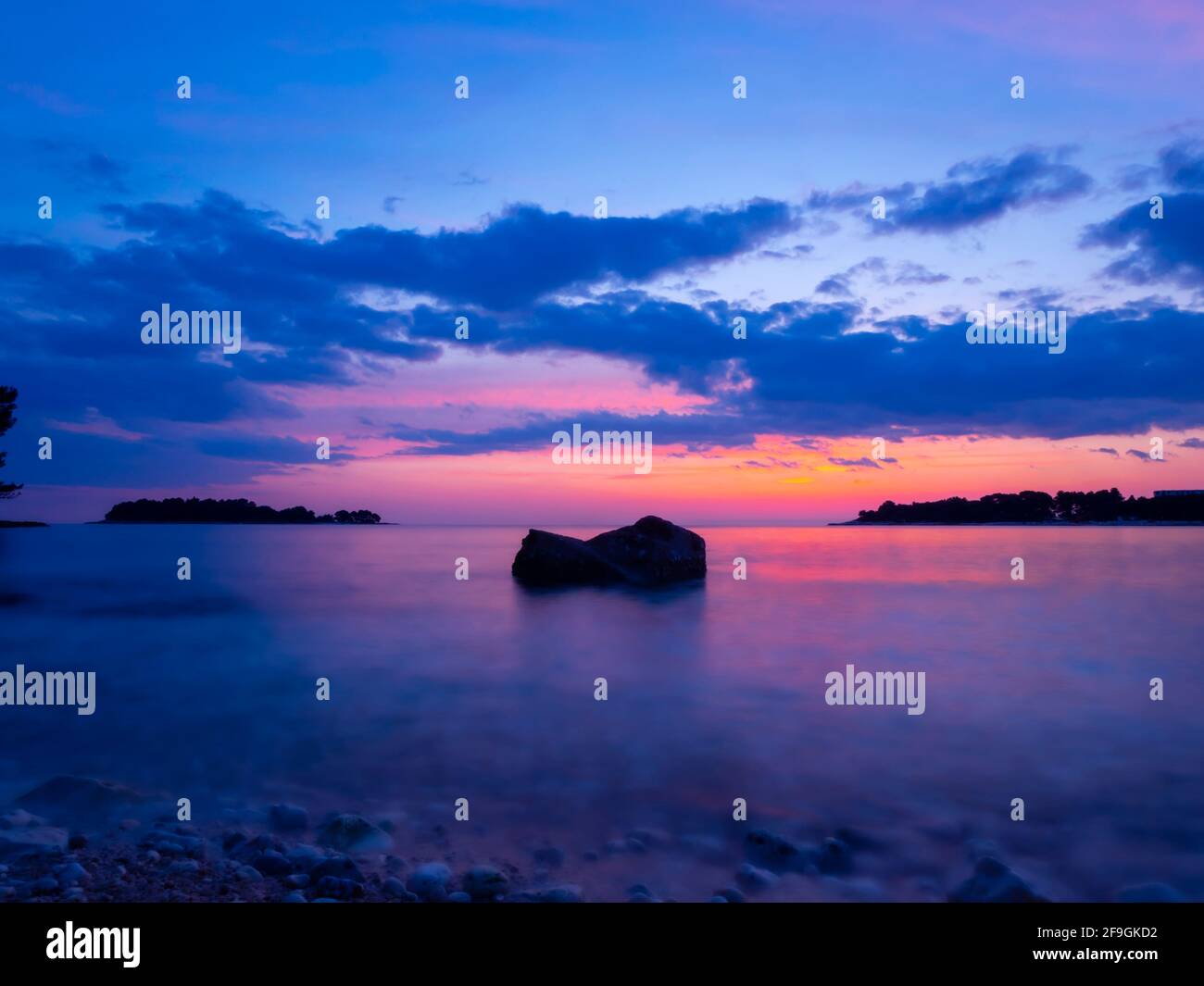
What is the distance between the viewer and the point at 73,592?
59.5 ft

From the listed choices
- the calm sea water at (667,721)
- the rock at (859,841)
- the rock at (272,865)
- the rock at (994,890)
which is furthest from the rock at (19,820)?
the rock at (994,890)

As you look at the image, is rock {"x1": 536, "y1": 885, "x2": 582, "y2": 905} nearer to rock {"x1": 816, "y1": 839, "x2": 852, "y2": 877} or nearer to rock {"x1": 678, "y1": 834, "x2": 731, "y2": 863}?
rock {"x1": 678, "y1": 834, "x2": 731, "y2": 863}

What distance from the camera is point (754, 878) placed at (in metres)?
4.53

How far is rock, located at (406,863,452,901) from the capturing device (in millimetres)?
4188

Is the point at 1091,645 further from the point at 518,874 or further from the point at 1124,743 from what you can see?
the point at 518,874

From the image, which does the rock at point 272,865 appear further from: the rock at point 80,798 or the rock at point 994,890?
the rock at point 994,890

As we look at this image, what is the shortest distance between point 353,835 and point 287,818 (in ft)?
2.31

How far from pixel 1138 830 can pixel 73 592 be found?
71.6 feet

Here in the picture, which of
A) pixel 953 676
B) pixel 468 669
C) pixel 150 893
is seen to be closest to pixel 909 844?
pixel 150 893

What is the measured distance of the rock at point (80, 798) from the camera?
5.41m

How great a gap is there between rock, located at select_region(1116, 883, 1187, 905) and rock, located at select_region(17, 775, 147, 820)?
714 cm

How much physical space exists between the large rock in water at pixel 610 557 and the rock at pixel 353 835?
12.1 metres

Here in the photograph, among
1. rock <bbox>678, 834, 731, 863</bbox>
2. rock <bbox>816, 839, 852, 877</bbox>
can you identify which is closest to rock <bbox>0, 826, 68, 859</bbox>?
rock <bbox>678, 834, 731, 863</bbox>

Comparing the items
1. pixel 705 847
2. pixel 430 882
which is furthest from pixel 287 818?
pixel 705 847
